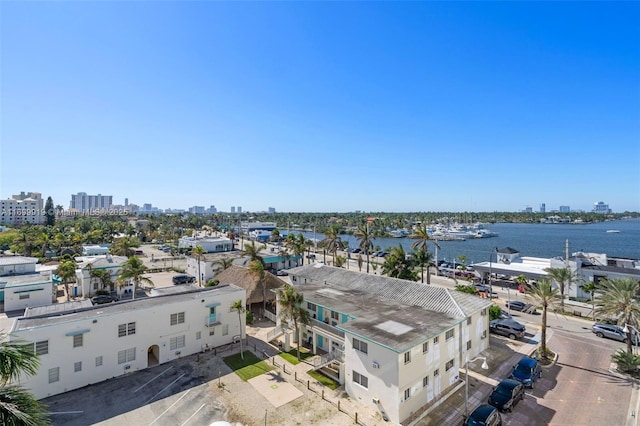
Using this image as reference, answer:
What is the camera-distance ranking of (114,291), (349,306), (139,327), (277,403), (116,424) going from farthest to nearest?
(114,291), (349,306), (139,327), (277,403), (116,424)

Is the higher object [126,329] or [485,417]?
[126,329]

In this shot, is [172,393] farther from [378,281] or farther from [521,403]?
[521,403]

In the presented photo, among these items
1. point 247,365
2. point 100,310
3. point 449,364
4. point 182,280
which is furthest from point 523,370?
point 182,280

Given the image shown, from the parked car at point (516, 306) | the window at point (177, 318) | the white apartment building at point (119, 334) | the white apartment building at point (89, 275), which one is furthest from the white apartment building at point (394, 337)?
the white apartment building at point (89, 275)

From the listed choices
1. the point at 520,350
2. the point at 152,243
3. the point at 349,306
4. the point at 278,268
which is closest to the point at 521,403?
the point at 520,350

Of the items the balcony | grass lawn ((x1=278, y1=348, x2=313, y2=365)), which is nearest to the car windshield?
the balcony

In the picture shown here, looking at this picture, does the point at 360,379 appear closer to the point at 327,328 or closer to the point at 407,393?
the point at 407,393

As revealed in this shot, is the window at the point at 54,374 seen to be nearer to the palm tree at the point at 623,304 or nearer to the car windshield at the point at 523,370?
the car windshield at the point at 523,370
